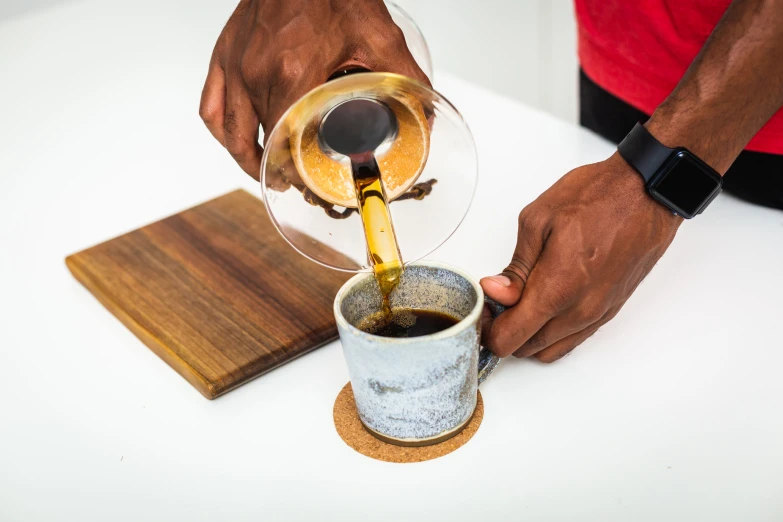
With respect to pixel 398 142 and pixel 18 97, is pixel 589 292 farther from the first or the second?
pixel 18 97

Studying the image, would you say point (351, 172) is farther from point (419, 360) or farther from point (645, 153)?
point (645, 153)

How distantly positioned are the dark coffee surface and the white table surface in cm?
10

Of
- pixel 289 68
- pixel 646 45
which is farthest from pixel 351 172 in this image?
pixel 646 45

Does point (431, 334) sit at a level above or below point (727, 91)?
below

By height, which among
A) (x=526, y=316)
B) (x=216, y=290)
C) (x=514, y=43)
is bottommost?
(x=514, y=43)

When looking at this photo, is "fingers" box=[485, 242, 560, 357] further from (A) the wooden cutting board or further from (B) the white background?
(B) the white background

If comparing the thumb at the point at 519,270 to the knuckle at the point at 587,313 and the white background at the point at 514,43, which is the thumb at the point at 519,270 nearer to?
the knuckle at the point at 587,313

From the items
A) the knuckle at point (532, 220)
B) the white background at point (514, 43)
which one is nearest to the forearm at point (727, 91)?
the knuckle at point (532, 220)

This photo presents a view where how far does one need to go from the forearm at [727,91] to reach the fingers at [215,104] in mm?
465

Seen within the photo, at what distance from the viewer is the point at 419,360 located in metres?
0.77

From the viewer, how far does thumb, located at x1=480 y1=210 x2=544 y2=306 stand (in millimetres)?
871

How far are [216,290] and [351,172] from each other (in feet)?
1.10

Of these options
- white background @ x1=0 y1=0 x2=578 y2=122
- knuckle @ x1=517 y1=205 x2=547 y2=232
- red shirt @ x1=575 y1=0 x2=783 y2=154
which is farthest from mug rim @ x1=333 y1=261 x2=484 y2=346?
white background @ x1=0 y1=0 x2=578 y2=122

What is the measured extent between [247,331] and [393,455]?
0.87ft
